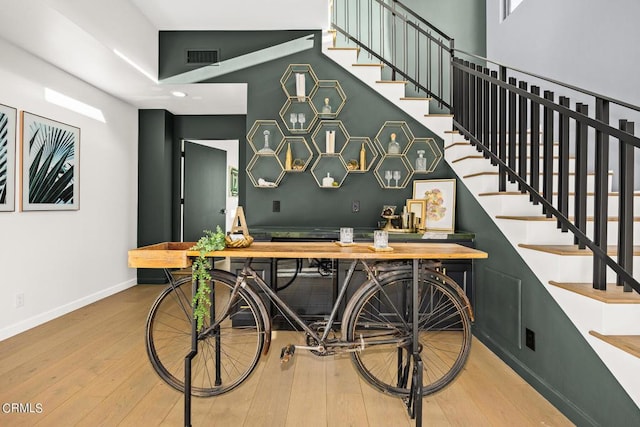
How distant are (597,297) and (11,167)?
14.1 ft

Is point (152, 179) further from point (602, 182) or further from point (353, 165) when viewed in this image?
point (602, 182)

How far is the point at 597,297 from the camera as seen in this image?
5.89 feet

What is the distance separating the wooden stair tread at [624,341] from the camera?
1.59m

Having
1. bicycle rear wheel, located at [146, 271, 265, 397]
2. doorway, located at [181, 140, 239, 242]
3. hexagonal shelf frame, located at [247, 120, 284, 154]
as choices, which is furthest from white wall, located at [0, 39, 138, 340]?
hexagonal shelf frame, located at [247, 120, 284, 154]

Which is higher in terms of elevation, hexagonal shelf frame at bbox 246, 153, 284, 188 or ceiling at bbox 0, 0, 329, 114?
ceiling at bbox 0, 0, 329, 114

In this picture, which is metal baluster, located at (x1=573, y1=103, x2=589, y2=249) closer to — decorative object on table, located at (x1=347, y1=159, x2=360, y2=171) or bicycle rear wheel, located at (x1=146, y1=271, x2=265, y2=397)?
bicycle rear wheel, located at (x1=146, y1=271, x2=265, y2=397)

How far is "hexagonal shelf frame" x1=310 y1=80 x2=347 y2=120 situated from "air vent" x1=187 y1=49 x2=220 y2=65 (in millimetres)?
1161

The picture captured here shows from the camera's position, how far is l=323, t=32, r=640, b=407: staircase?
1.73 m

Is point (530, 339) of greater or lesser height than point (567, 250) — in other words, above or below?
below

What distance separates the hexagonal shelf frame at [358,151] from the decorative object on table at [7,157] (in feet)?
9.93

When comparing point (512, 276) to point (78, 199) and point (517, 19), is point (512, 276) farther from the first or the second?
point (78, 199)

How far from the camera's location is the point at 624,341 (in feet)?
5.54

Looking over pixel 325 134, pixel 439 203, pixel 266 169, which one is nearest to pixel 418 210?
pixel 439 203

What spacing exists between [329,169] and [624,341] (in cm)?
304
